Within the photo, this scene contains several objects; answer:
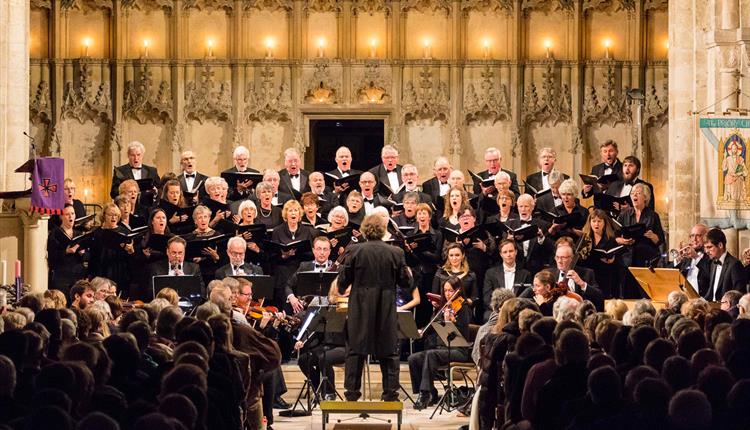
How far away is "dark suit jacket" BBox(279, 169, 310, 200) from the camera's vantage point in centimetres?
1326

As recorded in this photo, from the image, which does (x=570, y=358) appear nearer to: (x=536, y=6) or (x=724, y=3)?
(x=724, y=3)

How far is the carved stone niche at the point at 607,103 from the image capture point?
1692cm

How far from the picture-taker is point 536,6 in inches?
677

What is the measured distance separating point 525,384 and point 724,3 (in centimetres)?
642

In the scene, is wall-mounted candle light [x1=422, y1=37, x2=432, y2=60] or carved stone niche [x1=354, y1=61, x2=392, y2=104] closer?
carved stone niche [x1=354, y1=61, x2=392, y2=104]

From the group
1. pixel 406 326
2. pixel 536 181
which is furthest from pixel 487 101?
pixel 406 326

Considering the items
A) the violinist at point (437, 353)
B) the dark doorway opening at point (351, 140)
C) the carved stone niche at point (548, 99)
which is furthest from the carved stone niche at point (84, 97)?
the violinist at point (437, 353)

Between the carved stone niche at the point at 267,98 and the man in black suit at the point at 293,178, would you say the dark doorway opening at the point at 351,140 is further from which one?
the man in black suit at the point at 293,178

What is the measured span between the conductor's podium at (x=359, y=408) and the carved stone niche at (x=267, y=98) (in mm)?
7794

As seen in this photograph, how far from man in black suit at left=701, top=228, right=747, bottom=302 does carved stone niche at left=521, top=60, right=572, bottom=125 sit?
630 cm

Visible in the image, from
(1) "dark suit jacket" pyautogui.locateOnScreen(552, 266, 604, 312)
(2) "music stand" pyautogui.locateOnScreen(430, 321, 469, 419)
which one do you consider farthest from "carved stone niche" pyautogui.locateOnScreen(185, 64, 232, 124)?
(2) "music stand" pyautogui.locateOnScreen(430, 321, 469, 419)

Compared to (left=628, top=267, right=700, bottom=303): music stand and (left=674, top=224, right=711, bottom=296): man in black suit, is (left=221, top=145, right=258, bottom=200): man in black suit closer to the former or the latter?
(left=628, top=267, right=700, bottom=303): music stand

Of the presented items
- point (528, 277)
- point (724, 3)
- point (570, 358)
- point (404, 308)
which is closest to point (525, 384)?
point (570, 358)

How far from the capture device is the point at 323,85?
1695cm
